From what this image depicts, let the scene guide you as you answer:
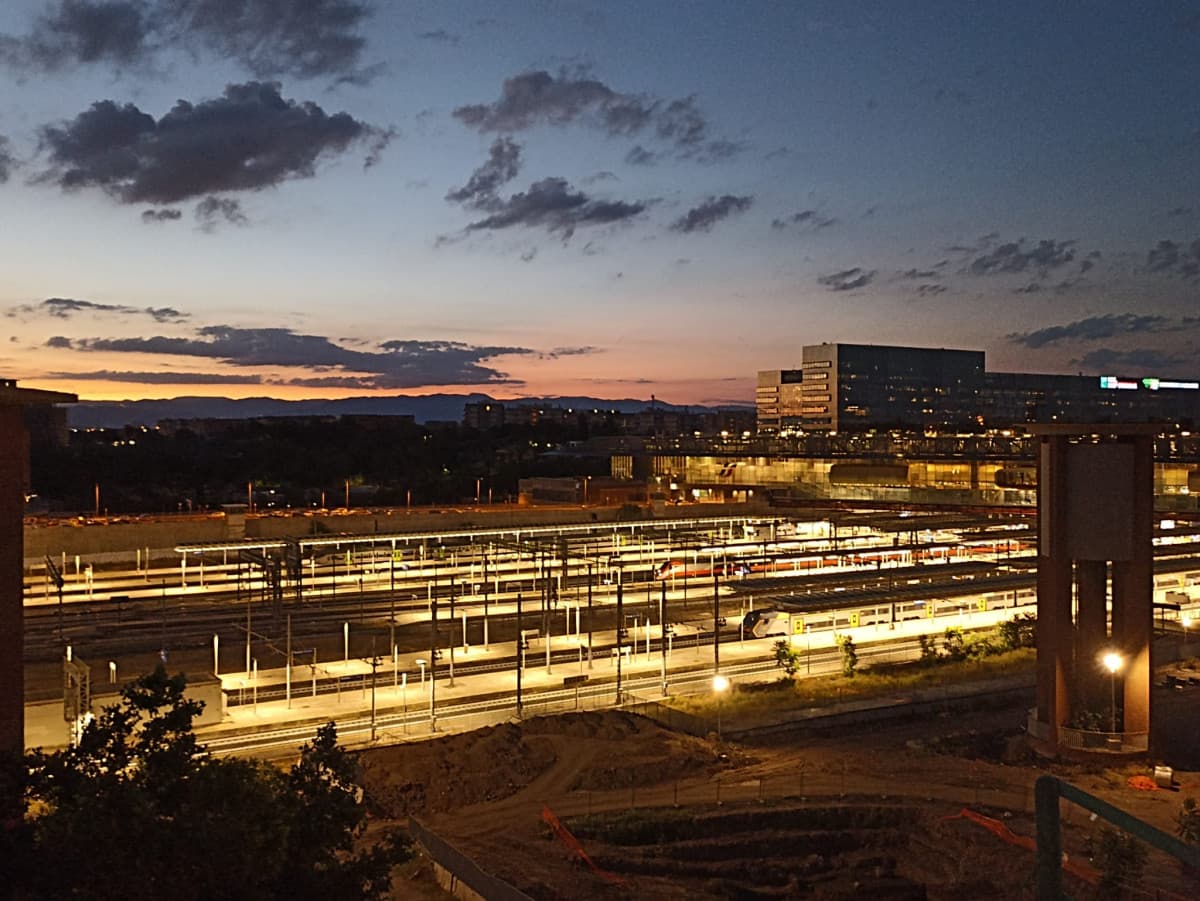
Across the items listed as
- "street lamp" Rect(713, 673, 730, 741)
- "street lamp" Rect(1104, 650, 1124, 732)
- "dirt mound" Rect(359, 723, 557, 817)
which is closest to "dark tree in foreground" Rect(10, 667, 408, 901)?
"dirt mound" Rect(359, 723, 557, 817)

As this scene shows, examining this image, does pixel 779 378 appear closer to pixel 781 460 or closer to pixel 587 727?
pixel 781 460

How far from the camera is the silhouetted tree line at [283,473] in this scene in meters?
78.7

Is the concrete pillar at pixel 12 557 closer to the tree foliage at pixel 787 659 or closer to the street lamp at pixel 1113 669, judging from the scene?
the street lamp at pixel 1113 669

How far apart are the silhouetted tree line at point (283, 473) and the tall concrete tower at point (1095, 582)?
49275 millimetres

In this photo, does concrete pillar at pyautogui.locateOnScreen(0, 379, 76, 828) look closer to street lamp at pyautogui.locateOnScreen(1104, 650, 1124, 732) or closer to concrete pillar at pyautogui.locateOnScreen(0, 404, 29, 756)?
concrete pillar at pyautogui.locateOnScreen(0, 404, 29, 756)

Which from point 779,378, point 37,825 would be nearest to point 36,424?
point 779,378

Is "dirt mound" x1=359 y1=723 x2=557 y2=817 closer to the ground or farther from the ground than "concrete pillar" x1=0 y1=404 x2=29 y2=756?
closer to the ground

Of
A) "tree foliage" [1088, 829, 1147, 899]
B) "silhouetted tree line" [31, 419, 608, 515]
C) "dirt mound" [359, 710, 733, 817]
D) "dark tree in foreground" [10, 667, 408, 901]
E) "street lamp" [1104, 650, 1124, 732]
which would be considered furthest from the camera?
"silhouetted tree line" [31, 419, 608, 515]

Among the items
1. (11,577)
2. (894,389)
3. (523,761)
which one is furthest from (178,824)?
(894,389)

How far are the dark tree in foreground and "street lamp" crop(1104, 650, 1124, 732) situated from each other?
1557 centimetres

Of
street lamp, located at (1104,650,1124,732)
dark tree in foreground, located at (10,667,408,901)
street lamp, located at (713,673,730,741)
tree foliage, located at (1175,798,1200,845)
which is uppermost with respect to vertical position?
dark tree in foreground, located at (10,667,408,901)

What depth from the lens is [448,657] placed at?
99.3 feet

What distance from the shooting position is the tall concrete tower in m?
19.9

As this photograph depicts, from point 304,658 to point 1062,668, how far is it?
Result: 19.7 m
